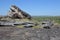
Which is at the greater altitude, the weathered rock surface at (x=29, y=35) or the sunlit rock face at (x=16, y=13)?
the sunlit rock face at (x=16, y=13)

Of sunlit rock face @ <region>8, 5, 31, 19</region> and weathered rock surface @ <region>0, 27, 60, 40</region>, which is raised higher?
sunlit rock face @ <region>8, 5, 31, 19</region>

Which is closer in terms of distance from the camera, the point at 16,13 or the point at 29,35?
the point at 29,35

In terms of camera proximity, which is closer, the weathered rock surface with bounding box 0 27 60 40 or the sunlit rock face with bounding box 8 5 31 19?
the weathered rock surface with bounding box 0 27 60 40

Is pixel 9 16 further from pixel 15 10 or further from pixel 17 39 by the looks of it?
pixel 17 39

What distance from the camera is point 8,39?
315 inches

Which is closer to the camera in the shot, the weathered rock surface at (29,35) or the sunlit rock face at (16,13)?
the weathered rock surface at (29,35)

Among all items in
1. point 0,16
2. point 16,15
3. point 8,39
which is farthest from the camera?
point 16,15

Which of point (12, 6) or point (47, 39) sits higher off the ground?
point (12, 6)

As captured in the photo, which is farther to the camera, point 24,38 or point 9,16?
point 9,16

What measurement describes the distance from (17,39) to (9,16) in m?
15.4

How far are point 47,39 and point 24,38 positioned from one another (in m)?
1.03

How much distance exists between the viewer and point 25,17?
23.4m

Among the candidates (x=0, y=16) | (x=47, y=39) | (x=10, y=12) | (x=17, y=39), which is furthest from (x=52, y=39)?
(x=10, y=12)

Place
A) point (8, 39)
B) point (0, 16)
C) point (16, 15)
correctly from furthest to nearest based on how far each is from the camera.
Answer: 1. point (16, 15)
2. point (0, 16)
3. point (8, 39)
